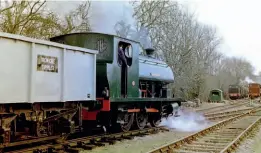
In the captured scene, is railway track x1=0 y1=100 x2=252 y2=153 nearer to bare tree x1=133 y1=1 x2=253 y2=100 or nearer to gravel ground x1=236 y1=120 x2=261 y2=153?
gravel ground x1=236 y1=120 x2=261 y2=153

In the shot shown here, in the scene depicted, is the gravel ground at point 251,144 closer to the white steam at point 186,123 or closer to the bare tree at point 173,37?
the white steam at point 186,123

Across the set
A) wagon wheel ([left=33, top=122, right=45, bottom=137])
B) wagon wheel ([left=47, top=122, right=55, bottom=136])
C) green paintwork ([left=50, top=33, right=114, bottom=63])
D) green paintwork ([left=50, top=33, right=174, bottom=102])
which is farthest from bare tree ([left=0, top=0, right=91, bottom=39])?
wagon wheel ([left=33, top=122, right=45, bottom=137])

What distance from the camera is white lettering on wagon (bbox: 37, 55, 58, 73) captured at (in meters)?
6.94

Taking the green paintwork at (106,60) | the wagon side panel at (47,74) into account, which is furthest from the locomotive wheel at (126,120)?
the wagon side panel at (47,74)

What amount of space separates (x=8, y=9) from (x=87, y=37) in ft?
19.7

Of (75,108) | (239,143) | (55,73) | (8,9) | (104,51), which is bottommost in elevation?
(239,143)

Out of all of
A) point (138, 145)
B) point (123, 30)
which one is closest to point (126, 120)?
point (138, 145)

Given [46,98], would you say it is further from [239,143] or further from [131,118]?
[239,143]

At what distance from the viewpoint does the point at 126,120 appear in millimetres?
10914

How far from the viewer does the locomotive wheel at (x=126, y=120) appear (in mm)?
10520

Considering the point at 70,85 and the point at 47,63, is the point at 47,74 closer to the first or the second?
the point at 47,63

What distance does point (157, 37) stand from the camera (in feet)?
96.7

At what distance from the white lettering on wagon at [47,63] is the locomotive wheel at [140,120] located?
188 inches

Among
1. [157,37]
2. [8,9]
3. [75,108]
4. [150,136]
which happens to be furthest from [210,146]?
[157,37]
